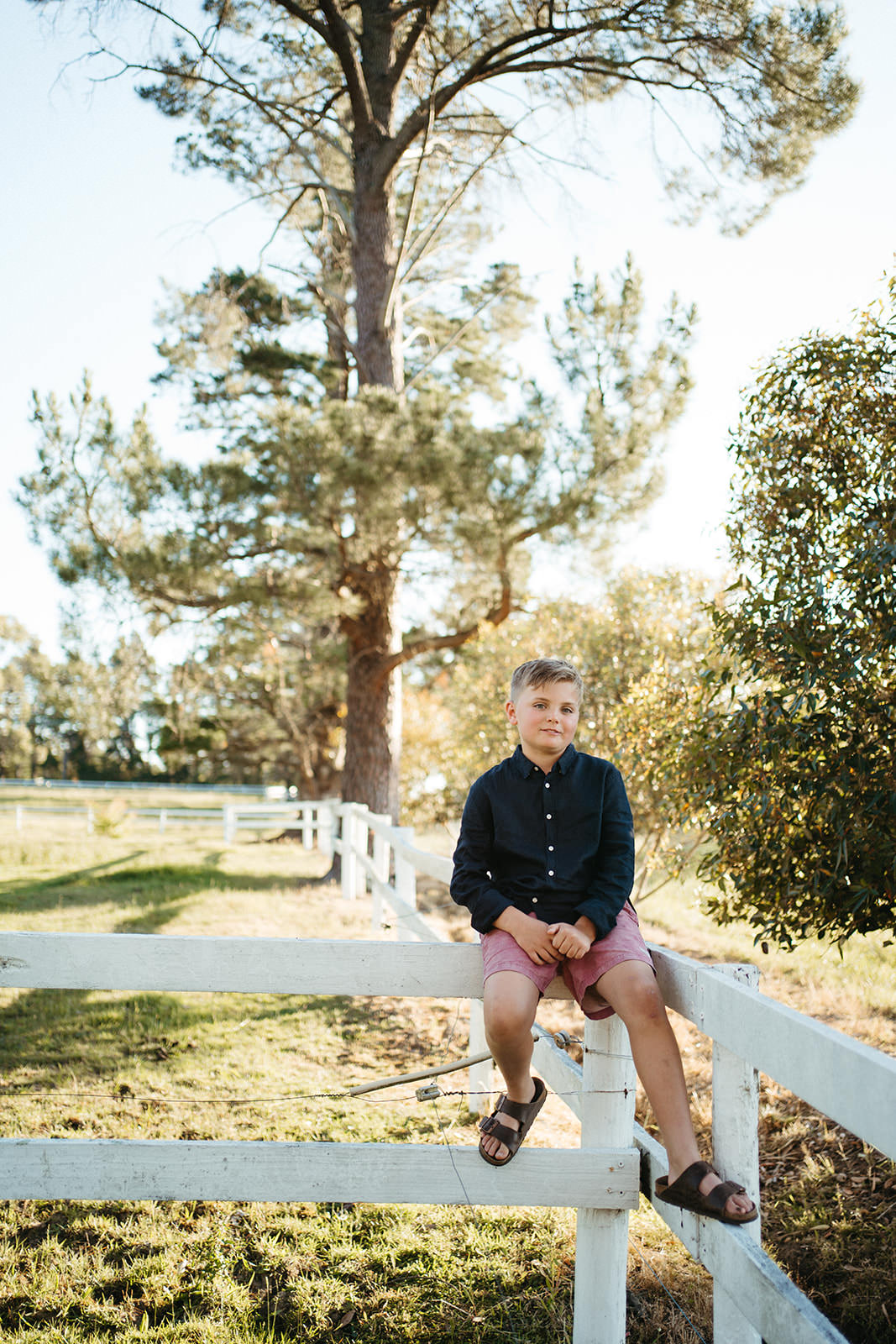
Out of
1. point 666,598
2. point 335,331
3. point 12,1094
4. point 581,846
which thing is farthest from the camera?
point 335,331

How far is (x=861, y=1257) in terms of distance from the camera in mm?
3098

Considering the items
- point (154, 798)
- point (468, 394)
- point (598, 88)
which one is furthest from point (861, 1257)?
point (154, 798)

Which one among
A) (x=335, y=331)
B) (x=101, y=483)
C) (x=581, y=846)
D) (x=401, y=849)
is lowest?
(x=401, y=849)

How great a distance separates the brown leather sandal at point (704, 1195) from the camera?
6.06ft

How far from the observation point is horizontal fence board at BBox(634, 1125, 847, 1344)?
156cm

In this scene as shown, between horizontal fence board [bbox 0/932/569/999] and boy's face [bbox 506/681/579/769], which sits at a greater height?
boy's face [bbox 506/681/579/769]

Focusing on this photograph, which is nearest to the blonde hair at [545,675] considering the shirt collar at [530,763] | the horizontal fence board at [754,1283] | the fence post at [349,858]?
the shirt collar at [530,763]

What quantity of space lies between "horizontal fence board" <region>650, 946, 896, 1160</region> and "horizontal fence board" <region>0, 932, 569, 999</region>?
0.59 m

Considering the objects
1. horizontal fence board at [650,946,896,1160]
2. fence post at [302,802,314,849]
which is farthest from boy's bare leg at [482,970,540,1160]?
fence post at [302,802,314,849]

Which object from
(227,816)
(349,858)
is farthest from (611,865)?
(227,816)

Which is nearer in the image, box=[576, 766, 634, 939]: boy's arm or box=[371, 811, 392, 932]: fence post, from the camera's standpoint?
box=[576, 766, 634, 939]: boy's arm

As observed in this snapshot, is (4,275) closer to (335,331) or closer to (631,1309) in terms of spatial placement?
(335,331)

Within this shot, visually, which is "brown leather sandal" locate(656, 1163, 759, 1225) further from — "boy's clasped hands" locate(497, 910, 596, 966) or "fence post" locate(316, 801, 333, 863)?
"fence post" locate(316, 801, 333, 863)

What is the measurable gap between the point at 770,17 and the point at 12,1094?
8.90m
